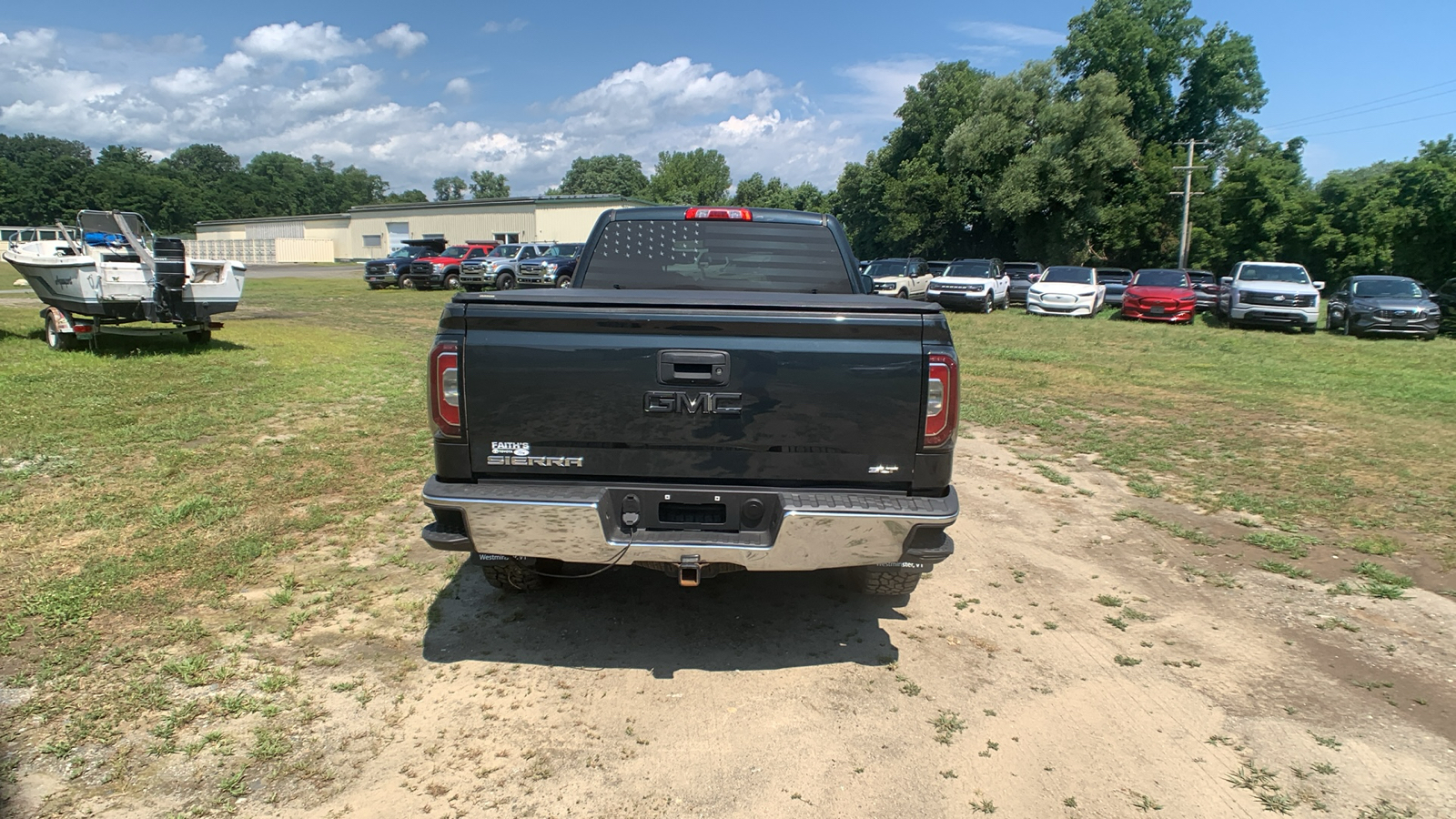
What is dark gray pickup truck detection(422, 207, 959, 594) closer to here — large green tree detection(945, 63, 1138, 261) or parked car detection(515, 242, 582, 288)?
parked car detection(515, 242, 582, 288)

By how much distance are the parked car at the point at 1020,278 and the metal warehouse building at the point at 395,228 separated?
2643 cm

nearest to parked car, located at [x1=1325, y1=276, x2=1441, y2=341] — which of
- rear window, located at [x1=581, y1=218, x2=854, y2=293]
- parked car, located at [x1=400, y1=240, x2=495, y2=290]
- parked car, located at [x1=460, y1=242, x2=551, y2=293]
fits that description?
rear window, located at [x1=581, y1=218, x2=854, y2=293]

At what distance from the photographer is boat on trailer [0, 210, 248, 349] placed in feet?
36.7

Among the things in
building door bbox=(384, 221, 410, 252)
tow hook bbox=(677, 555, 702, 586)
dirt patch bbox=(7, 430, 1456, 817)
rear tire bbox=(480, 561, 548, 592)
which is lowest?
dirt patch bbox=(7, 430, 1456, 817)

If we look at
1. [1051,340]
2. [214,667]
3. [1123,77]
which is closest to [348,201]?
[1123,77]

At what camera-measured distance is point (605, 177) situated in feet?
455

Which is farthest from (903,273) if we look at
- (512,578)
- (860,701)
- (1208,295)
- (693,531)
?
(693,531)

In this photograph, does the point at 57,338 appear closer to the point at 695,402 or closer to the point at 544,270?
the point at 695,402

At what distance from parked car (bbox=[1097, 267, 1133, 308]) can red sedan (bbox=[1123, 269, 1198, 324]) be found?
9.96 feet

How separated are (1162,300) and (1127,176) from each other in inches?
873

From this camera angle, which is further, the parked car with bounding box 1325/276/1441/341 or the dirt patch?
the parked car with bounding box 1325/276/1441/341

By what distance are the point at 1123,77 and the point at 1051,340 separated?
36.2 metres

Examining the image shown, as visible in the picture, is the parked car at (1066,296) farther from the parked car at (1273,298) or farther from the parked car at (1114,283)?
the parked car at (1273,298)

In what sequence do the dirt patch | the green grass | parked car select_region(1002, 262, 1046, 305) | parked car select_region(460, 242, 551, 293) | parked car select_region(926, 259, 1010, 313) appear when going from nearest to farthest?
the dirt patch
the green grass
parked car select_region(926, 259, 1010, 313)
parked car select_region(460, 242, 551, 293)
parked car select_region(1002, 262, 1046, 305)
